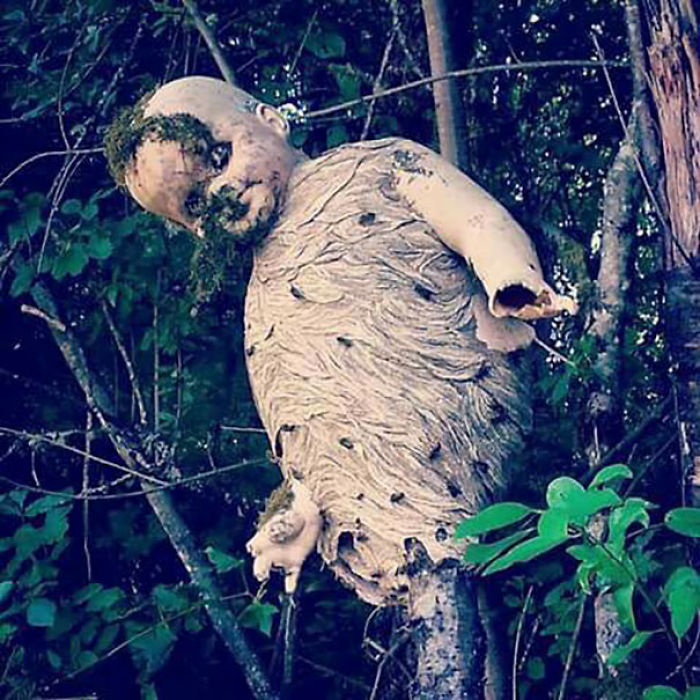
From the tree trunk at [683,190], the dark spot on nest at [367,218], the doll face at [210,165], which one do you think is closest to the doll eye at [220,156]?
the doll face at [210,165]

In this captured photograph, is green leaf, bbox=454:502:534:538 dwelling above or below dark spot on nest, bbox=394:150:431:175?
below

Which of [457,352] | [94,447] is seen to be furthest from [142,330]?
[457,352]

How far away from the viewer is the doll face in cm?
153

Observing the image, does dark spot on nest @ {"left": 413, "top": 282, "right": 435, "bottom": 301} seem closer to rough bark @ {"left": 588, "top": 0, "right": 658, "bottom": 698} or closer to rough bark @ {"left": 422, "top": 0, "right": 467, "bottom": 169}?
rough bark @ {"left": 588, "top": 0, "right": 658, "bottom": 698}

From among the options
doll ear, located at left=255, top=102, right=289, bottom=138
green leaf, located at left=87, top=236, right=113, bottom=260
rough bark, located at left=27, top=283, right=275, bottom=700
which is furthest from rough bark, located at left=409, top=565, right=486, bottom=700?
green leaf, located at left=87, top=236, right=113, bottom=260

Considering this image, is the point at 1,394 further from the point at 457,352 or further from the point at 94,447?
the point at 457,352

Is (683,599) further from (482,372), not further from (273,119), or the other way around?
(273,119)

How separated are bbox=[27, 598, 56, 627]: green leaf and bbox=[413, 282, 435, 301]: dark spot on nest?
82 cm

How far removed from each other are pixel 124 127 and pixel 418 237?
1.14ft

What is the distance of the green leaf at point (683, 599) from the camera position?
1.13 metres

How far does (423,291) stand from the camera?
1493 millimetres

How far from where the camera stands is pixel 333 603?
88.4 inches

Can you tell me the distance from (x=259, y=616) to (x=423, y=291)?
68 cm

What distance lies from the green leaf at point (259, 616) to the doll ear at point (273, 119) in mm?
653
